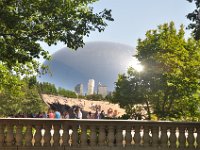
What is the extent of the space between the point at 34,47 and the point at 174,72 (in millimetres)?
32180

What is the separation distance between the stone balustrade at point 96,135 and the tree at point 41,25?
530 centimetres

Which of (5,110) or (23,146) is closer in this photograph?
(23,146)

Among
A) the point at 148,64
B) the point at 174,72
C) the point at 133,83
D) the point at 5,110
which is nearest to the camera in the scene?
the point at 174,72

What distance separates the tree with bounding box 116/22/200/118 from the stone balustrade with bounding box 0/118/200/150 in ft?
80.3

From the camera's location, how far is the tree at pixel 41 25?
16875 mm

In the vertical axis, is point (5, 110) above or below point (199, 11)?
below

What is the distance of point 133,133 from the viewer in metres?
13.1

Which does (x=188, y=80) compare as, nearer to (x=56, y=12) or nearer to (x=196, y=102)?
(x=196, y=102)

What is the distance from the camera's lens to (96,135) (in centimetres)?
1279

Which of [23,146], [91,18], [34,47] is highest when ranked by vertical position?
[91,18]

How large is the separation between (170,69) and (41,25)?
32.8 m

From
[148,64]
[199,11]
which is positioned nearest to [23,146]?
[199,11]

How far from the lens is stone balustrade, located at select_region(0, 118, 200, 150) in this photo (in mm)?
12500

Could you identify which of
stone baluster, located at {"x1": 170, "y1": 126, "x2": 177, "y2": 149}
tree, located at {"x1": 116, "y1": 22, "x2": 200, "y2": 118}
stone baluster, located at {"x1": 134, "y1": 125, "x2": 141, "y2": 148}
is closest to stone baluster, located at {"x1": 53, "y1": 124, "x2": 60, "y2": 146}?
stone baluster, located at {"x1": 134, "y1": 125, "x2": 141, "y2": 148}
